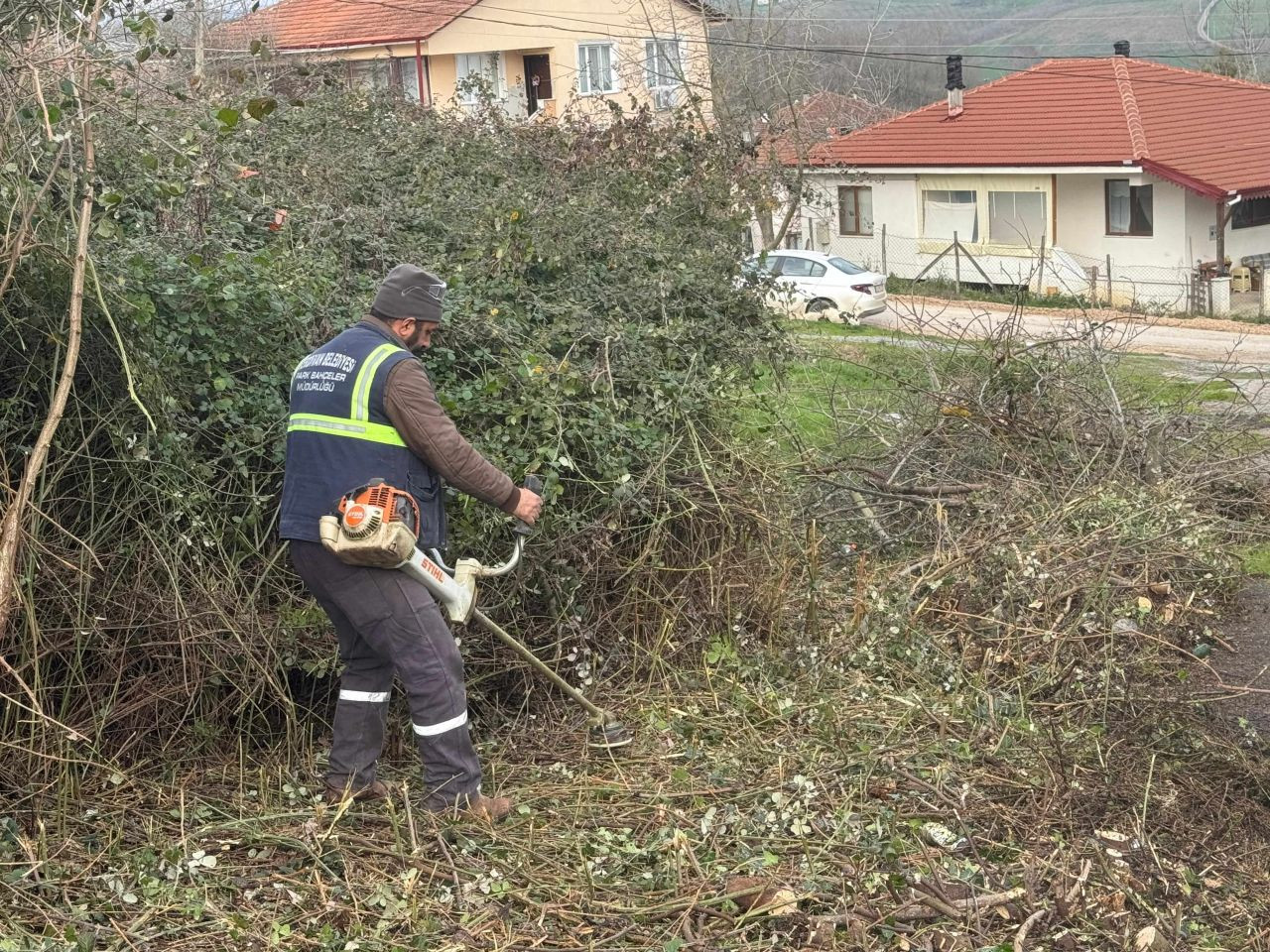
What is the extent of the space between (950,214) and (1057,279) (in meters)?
7.42

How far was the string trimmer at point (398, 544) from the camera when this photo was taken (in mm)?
4457

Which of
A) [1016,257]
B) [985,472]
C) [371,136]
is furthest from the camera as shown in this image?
[1016,257]

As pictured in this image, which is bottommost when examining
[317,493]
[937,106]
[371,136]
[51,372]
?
[317,493]

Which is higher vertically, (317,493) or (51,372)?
(51,372)

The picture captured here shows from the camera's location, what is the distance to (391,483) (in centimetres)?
465

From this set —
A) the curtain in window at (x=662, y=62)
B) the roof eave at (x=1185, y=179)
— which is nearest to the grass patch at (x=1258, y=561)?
the curtain in window at (x=662, y=62)

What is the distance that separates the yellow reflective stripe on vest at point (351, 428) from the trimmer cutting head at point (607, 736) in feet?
4.84

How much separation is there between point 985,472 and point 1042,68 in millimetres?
28782

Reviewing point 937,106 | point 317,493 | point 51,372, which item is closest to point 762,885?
point 317,493

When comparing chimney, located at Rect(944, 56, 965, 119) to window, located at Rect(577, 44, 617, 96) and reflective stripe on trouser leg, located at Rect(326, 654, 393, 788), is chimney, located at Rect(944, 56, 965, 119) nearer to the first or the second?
window, located at Rect(577, 44, 617, 96)

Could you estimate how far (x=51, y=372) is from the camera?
4.91 metres

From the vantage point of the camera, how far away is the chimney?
33.2 meters

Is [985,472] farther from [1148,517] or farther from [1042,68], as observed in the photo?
[1042,68]

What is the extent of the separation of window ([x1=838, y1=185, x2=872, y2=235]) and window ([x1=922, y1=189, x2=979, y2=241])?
1.64 m
